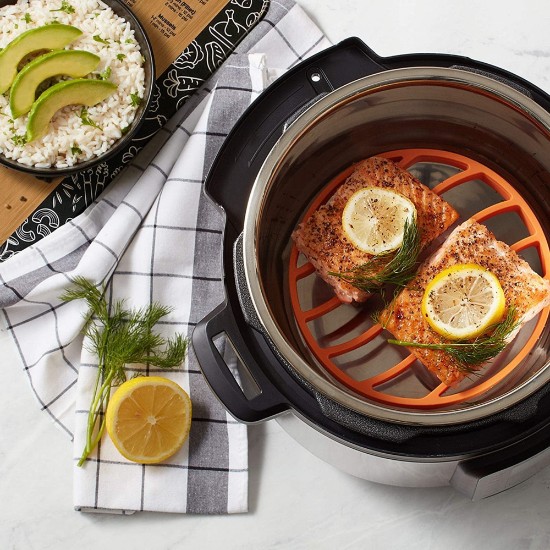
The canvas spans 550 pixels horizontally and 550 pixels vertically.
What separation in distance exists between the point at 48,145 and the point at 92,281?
11.1 inches

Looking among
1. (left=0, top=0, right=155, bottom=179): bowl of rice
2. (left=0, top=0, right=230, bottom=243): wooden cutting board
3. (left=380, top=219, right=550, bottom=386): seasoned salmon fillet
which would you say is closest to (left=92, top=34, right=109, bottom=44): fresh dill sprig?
(left=0, top=0, right=155, bottom=179): bowl of rice

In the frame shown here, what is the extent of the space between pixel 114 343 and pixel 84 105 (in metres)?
0.48

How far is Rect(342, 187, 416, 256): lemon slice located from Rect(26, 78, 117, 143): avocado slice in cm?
56

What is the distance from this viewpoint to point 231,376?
1.27 m

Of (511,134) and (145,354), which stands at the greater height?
(511,134)

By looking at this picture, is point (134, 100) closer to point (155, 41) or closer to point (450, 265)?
point (155, 41)

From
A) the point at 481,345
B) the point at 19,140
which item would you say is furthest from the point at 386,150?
the point at 19,140

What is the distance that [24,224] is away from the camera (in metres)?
1.60

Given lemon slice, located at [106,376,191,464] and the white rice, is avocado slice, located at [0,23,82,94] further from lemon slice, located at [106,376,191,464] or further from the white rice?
lemon slice, located at [106,376,191,464]

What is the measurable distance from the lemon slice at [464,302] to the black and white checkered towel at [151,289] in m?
0.45

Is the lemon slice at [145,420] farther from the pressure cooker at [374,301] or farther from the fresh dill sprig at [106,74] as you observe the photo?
the fresh dill sprig at [106,74]

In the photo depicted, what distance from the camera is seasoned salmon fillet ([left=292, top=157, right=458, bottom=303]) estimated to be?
1.40 m

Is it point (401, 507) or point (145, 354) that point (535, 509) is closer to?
point (401, 507)

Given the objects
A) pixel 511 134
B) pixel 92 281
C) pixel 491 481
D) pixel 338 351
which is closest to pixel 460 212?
pixel 511 134
